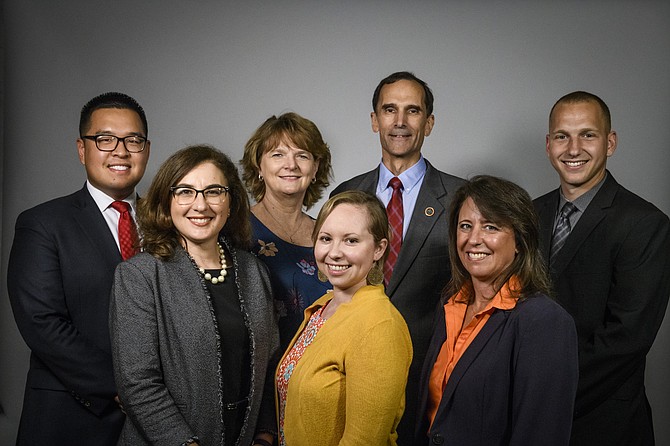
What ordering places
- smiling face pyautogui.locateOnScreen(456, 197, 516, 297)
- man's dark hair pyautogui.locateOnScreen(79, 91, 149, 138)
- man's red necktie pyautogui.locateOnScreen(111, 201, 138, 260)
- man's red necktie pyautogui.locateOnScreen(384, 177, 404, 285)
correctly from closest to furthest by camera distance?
smiling face pyautogui.locateOnScreen(456, 197, 516, 297) < man's red necktie pyautogui.locateOnScreen(111, 201, 138, 260) < man's dark hair pyautogui.locateOnScreen(79, 91, 149, 138) < man's red necktie pyautogui.locateOnScreen(384, 177, 404, 285)

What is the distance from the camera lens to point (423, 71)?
4.45 m

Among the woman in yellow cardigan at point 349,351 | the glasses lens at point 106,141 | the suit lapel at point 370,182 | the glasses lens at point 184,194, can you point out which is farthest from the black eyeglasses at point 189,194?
the suit lapel at point 370,182

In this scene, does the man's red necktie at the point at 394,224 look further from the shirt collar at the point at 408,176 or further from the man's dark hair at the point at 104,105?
the man's dark hair at the point at 104,105

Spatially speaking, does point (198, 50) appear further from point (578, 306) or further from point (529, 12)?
point (578, 306)

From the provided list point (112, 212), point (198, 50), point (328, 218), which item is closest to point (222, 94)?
point (198, 50)

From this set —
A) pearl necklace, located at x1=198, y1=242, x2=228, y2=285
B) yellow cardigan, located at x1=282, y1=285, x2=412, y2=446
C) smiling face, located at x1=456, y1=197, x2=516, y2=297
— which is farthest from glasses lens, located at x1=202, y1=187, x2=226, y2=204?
smiling face, located at x1=456, y1=197, x2=516, y2=297

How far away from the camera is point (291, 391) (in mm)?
2389

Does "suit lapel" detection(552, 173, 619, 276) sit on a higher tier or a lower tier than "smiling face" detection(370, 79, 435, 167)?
lower

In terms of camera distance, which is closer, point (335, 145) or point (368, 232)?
→ point (368, 232)

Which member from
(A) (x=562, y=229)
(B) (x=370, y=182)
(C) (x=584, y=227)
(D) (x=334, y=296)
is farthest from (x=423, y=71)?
(D) (x=334, y=296)

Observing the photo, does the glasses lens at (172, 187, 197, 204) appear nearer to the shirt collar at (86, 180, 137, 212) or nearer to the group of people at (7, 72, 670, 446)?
the group of people at (7, 72, 670, 446)

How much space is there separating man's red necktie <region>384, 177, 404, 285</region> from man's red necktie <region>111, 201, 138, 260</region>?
3.55 ft

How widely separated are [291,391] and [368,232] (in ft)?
1.81

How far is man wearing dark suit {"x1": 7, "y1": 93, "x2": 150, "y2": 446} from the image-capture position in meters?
2.88
